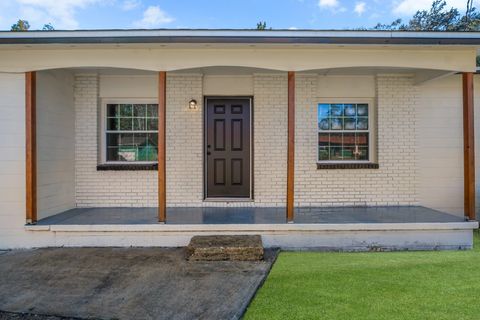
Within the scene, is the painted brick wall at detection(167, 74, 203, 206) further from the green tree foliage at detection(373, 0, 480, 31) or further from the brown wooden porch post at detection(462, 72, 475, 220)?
the green tree foliage at detection(373, 0, 480, 31)

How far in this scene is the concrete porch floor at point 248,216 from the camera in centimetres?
544

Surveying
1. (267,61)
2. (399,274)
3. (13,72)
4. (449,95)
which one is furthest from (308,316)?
(449,95)

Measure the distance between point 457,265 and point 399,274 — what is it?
897 mm

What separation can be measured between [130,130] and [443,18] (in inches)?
976

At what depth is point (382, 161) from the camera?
7000 mm

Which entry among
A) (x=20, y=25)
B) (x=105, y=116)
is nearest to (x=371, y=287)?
(x=105, y=116)

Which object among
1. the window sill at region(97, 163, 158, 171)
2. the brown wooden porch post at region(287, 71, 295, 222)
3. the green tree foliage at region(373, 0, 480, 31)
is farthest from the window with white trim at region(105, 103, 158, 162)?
the green tree foliage at region(373, 0, 480, 31)

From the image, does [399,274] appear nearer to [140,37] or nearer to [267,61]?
[267,61]

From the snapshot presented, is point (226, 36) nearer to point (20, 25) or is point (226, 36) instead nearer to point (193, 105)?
point (193, 105)

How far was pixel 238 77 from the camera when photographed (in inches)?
274

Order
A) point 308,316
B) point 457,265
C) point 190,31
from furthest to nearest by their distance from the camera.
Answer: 1. point 190,31
2. point 457,265
3. point 308,316

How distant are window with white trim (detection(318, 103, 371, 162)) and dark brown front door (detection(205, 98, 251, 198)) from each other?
1515 millimetres

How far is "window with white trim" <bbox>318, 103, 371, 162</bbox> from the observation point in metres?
7.16

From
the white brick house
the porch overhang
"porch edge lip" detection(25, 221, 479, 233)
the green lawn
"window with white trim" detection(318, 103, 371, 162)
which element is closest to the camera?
the green lawn
